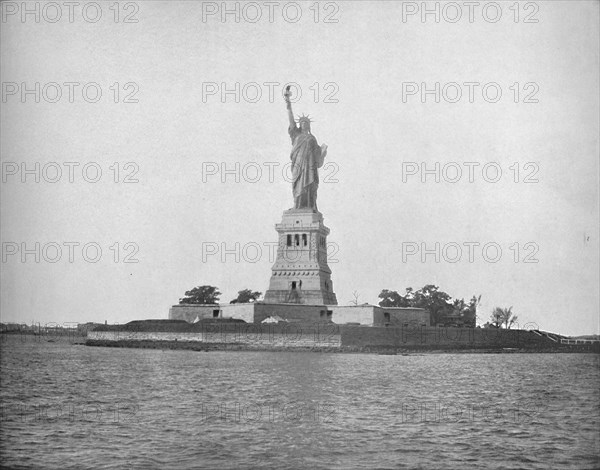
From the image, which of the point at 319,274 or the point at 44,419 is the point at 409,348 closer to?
the point at 319,274

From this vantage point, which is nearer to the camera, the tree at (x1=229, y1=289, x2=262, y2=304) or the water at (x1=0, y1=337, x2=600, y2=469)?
the water at (x1=0, y1=337, x2=600, y2=469)

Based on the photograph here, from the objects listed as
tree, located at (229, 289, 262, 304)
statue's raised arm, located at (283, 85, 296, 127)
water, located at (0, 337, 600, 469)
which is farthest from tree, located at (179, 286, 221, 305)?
water, located at (0, 337, 600, 469)

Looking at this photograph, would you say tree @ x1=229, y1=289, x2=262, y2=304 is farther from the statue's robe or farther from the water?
the water

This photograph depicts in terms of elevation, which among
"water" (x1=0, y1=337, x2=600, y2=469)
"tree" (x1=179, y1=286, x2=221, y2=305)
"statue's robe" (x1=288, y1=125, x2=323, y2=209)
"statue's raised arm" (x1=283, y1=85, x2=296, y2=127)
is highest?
"statue's raised arm" (x1=283, y1=85, x2=296, y2=127)

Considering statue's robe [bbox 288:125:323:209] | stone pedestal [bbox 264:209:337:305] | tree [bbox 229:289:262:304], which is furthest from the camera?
tree [bbox 229:289:262:304]

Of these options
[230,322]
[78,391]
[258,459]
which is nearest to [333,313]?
[230,322]

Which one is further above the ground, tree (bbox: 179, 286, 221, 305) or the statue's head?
the statue's head

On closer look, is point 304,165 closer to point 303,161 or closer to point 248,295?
point 303,161
